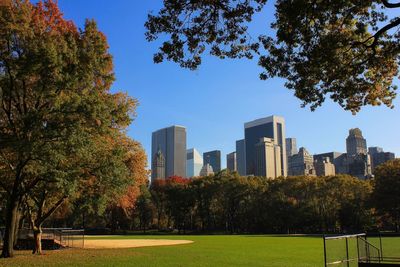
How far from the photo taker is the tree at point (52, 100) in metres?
21.3

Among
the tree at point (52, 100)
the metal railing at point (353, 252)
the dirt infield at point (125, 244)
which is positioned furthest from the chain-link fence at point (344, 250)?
the dirt infield at point (125, 244)

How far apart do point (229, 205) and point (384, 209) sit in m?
32.8

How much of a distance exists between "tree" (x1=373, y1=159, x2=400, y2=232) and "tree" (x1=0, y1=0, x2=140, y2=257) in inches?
2006

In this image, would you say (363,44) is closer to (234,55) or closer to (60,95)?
(234,55)

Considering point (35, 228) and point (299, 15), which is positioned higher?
point (299, 15)

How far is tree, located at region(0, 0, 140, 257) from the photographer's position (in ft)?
69.8

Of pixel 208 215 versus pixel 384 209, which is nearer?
pixel 384 209

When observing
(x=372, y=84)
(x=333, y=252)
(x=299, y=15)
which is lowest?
(x=333, y=252)

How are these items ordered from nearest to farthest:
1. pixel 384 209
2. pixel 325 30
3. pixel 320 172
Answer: pixel 325 30, pixel 384 209, pixel 320 172

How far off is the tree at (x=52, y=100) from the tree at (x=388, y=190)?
2006 inches

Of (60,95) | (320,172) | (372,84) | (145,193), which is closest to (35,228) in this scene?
(60,95)

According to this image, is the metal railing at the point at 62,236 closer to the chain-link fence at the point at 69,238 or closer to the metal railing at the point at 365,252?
the chain-link fence at the point at 69,238

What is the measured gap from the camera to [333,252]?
17.6 meters

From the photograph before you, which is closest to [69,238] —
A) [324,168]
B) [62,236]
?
[62,236]
